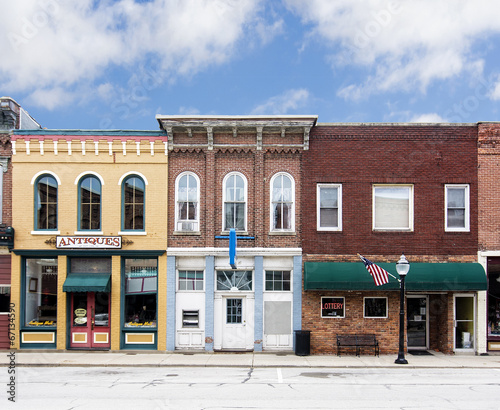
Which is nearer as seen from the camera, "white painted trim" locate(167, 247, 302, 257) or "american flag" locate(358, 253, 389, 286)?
"american flag" locate(358, 253, 389, 286)

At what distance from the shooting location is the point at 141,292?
18.4 meters

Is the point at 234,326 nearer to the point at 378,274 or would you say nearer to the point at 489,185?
the point at 378,274

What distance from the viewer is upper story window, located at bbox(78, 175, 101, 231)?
18.6 metres

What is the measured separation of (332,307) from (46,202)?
11.5 metres

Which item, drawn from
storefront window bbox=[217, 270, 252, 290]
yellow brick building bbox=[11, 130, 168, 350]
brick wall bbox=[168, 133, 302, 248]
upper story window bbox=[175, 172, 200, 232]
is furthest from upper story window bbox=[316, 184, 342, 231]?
yellow brick building bbox=[11, 130, 168, 350]

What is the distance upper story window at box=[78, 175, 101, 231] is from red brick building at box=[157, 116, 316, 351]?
9.12 ft

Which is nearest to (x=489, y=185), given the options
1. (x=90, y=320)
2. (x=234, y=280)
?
(x=234, y=280)

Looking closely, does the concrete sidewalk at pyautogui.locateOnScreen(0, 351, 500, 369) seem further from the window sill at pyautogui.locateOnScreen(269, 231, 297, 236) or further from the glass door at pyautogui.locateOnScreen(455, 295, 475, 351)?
the window sill at pyautogui.locateOnScreen(269, 231, 297, 236)

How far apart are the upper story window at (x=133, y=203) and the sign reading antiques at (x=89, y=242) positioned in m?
0.69

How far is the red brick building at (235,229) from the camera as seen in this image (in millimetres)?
18141

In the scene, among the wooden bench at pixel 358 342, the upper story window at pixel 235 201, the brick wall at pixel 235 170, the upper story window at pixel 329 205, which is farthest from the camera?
the upper story window at pixel 235 201

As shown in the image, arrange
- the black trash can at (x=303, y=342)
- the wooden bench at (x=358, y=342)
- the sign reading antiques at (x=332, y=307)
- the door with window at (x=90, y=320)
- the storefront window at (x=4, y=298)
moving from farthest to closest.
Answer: the storefront window at (x=4, y=298), the door with window at (x=90, y=320), the sign reading antiques at (x=332, y=307), the wooden bench at (x=358, y=342), the black trash can at (x=303, y=342)

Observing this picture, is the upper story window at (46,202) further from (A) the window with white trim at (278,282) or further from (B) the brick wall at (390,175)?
(B) the brick wall at (390,175)

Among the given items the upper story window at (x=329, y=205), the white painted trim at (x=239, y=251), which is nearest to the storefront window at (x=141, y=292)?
the white painted trim at (x=239, y=251)
